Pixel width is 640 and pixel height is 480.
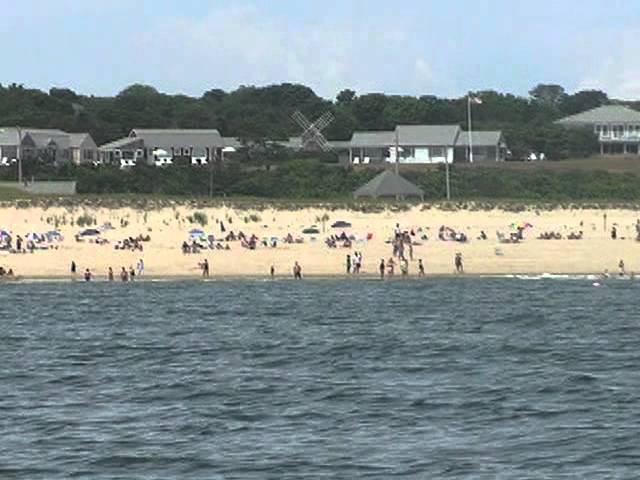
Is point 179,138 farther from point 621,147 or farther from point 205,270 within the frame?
point 205,270

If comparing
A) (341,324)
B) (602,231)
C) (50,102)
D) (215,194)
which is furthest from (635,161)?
(341,324)

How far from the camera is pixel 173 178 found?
87.4 m

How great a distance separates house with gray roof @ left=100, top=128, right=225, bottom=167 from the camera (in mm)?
113688

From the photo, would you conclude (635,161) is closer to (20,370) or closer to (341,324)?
(341,324)

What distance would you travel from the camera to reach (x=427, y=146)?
376 ft

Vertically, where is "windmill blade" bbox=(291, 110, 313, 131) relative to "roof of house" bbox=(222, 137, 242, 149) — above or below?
above

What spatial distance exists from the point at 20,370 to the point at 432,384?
8.66 metres

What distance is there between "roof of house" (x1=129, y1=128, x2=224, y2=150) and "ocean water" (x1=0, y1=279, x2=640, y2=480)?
66.6 m

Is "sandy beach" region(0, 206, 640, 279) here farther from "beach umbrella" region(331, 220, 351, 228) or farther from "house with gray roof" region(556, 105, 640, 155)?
"house with gray roof" region(556, 105, 640, 155)

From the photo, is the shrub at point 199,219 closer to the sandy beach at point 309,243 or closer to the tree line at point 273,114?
the sandy beach at point 309,243

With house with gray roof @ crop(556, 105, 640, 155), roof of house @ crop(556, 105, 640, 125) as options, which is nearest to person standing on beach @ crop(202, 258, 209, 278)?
house with gray roof @ crop(556, 105, 640, 155)

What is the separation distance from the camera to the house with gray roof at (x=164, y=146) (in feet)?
373

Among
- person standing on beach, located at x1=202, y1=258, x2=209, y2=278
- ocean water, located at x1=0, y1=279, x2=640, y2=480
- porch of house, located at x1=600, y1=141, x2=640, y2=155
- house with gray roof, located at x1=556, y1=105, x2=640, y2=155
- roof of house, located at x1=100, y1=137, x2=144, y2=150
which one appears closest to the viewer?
ocean water, located at x1=0, y1=279, x2=640, y2=480

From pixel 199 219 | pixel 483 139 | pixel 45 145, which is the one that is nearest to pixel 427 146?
pixel 483 139
